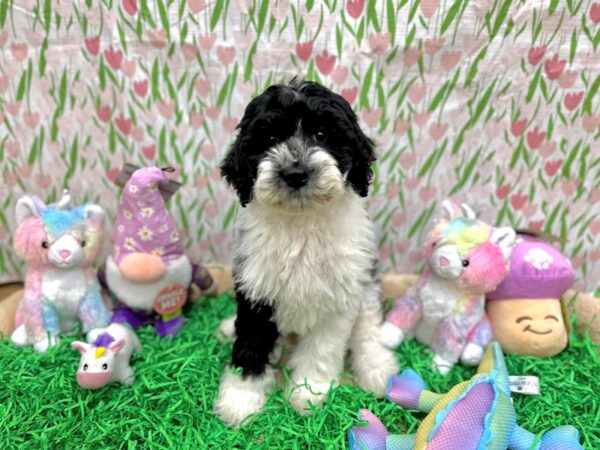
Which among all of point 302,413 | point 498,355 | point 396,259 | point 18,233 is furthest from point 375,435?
point 18,233

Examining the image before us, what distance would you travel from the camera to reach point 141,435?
1717 mm

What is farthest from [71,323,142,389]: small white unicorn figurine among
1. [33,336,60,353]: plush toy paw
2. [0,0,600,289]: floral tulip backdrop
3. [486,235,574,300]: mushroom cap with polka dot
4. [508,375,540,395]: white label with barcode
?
[486,235,574,300]: mushroom cap with polka dot

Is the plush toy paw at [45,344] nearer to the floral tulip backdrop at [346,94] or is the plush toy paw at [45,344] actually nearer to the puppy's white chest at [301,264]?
the floral tulip backdrop at [346,94]

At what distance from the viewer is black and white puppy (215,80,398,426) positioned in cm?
156

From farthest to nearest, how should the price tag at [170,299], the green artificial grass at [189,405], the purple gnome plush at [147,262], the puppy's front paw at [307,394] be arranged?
the price tag at [170,299] → the purple gnome plush at [147,262] → the puppy's front paw at [307,394] → the green artificial grass at [189,405]

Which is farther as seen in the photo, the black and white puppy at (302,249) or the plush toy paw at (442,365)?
the plush toy paw at (442,365)

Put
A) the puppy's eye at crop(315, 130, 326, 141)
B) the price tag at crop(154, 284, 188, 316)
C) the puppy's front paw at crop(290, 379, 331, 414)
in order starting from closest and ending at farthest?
the puppy's eye at crop(315, 130, 326, 141), the puppy's front paw at crop(290, 379, 331, 414), the price tag at crop(154, 284, 188, 316)

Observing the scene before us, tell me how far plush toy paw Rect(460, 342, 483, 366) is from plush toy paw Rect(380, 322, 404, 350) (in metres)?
0.28

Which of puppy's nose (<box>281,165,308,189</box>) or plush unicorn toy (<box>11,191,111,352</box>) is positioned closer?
puppy's nose (<box>281,165,308,189</box>)

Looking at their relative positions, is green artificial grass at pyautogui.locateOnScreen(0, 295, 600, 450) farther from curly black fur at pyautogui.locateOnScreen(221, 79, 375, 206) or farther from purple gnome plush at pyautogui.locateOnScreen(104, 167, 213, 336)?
curly black fur at pyautogui.locateOnScreen(221, 79, 375, 206)

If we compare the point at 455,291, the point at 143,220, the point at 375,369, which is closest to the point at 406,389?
the point at 375,369

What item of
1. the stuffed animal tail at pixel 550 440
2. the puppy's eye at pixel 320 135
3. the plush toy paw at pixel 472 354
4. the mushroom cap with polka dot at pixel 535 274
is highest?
the puppy's eye at pixel 320 135

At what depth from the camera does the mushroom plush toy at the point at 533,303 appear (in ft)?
6.87

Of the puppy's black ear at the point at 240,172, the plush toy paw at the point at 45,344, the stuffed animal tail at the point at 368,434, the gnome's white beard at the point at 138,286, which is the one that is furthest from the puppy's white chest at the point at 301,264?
the plush toy paw at the point at 45,344
